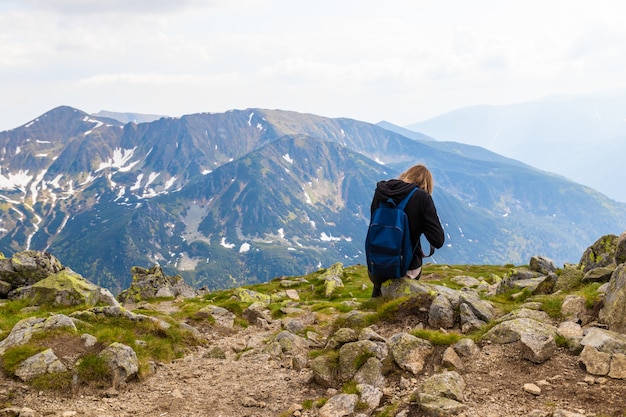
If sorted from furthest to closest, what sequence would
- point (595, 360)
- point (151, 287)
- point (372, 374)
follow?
point (151, 287) < point (372, 374) < point (595, 360)

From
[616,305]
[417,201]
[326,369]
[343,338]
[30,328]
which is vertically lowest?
[326,369]

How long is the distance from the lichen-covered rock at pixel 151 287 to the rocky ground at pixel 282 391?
87.3ft

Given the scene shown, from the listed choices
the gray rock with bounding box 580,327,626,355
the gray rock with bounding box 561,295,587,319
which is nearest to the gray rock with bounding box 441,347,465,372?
the gray rock with bounding box 580,327,626,355

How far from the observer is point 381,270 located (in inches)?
543

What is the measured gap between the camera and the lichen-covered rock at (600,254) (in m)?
20.3

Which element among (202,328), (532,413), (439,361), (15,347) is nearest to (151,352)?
(15,347)

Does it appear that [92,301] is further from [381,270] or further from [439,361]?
[439,361]

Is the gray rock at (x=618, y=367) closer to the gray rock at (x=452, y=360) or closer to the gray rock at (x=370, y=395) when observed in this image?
the gray rock at (x=452, y=360)

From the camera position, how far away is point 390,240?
509 inches

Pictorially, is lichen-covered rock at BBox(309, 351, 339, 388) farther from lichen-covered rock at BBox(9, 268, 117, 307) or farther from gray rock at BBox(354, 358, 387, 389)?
lichen-covered rock at BBox(9, 268, 117, 307)

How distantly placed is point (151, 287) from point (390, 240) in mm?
35183

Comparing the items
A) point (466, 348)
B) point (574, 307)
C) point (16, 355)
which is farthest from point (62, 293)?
point (574, 307)

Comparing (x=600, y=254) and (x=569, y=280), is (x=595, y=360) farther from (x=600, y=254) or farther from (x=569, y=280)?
(x=600, y=254)

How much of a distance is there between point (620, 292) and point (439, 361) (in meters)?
5.32
